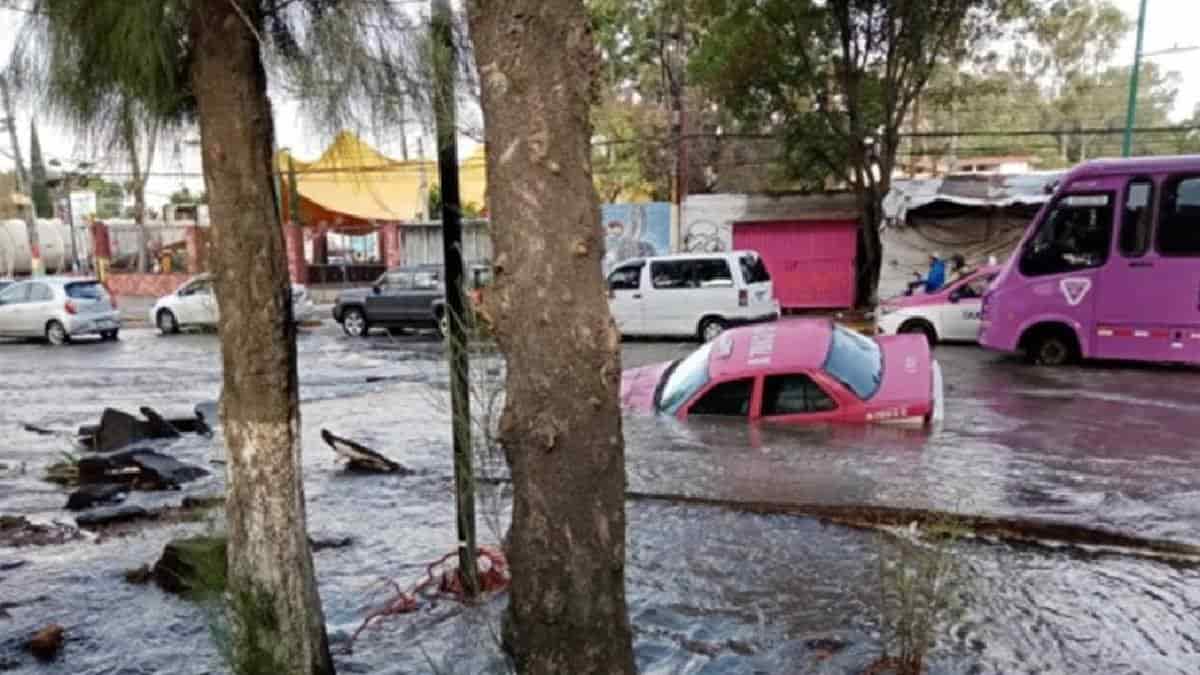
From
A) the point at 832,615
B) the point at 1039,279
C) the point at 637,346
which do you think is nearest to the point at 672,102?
the point at 637,346

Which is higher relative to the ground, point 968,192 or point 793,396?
point 968,192

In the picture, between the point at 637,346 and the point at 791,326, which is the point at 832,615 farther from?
the point at 637,346

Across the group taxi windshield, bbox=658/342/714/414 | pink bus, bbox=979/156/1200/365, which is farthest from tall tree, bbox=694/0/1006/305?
taxi windshield, bbox=658/342/714/414

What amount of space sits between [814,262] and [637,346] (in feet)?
20.1

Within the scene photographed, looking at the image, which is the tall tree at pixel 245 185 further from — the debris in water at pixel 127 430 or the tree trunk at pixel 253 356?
the debris in water at pixel 127 430

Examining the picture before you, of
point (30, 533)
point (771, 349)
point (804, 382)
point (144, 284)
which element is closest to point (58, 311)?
point (144, 284)

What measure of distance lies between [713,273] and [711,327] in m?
1.04

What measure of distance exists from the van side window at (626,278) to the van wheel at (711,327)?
1.55 m

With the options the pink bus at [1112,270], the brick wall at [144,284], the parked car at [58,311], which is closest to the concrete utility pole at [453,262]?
the pink bus at [1112,270]

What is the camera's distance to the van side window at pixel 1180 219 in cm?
1172

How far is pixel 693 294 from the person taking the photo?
16859mm

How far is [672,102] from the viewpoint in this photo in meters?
24.4

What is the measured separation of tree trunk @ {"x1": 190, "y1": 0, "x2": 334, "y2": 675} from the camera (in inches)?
123

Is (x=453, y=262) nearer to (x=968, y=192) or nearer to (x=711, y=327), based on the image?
(x=711, y=327)
